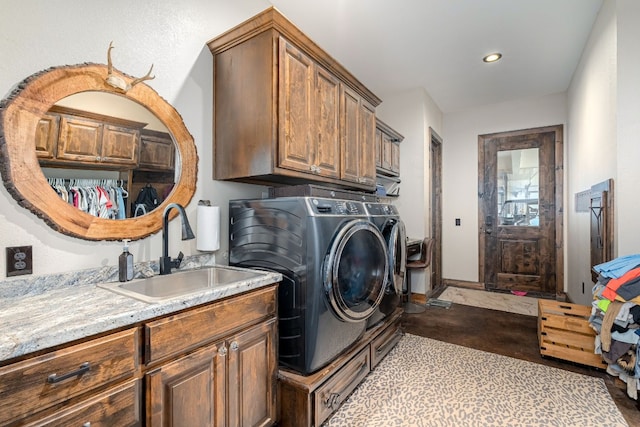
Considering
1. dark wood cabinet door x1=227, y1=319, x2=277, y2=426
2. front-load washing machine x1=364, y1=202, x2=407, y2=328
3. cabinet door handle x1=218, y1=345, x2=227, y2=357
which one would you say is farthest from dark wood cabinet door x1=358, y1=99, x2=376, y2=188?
cabinet door handle x1=218, y1=345, x2=227, y2=357

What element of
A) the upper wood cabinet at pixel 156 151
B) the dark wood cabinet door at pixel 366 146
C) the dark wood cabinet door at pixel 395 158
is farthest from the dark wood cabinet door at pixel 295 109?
the dark wood cabinet door at pixel 395 158

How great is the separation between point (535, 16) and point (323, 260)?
2.88m

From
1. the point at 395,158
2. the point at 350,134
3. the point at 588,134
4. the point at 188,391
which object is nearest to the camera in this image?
the point at 188,391

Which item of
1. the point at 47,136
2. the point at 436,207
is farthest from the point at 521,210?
the point at 47,136

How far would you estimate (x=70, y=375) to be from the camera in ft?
2.64

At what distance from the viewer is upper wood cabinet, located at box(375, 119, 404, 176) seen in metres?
3.48

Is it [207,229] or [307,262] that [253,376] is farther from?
[207,229]

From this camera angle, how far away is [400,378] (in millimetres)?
2115

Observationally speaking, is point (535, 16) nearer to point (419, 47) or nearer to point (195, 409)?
point (419, 47)

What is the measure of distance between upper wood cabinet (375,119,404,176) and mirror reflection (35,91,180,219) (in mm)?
2369

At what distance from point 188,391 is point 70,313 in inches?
19.3

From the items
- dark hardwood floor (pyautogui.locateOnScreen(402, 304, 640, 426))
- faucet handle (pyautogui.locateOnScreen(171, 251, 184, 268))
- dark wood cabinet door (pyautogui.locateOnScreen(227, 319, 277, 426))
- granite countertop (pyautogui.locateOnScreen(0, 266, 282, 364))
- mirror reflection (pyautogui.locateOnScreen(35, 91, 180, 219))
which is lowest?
dark hardwood floor (pyautogui.locateOnScreen(402, 304, 640, 426))

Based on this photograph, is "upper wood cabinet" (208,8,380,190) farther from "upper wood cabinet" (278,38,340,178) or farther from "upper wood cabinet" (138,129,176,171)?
"upper wood cabinet" (138,129,176,171)

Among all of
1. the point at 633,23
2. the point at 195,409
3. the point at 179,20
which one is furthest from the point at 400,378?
the point at 633,23
